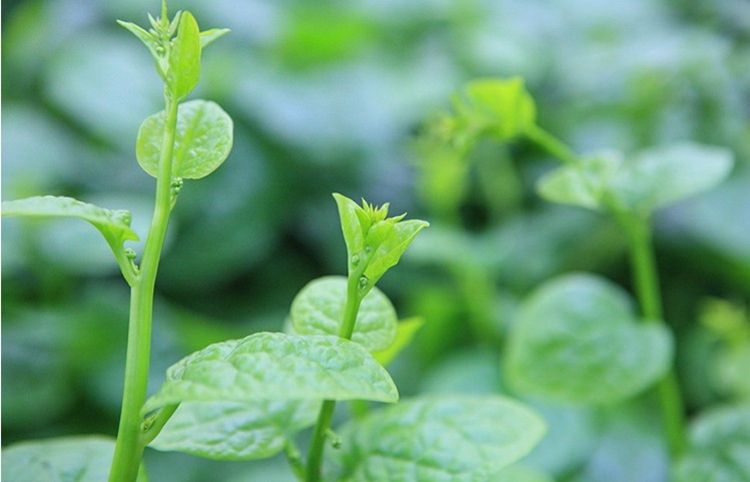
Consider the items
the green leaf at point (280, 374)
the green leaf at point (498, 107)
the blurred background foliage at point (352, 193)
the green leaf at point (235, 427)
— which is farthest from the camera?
the blurred background foliage at point (352, 193)

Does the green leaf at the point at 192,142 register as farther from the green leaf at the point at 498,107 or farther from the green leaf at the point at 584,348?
the green leaf at the point at 584,348

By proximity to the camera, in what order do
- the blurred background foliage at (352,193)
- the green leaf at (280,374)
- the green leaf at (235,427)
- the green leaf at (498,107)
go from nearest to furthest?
1. the green leaf at (280,374)
2. the green leaf at (235,427)
3. the green leaf at (498,107)
4. the blurred background foliage at (352,193)

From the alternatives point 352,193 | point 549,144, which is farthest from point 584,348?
point 352,193

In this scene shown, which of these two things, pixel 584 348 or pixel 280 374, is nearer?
pixel 280 374

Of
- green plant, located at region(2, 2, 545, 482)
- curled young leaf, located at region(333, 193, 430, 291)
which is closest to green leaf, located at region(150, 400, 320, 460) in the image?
green plant, located at region(2, 2, 545, 482)

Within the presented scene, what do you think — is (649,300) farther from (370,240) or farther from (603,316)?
(370,240)

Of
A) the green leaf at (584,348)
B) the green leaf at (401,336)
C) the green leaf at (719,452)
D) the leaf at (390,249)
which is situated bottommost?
the green leaf at (719,452)

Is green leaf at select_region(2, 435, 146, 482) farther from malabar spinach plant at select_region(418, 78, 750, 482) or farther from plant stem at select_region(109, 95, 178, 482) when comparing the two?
malabar spinach plant at select_region(418, 78, 750, 482)

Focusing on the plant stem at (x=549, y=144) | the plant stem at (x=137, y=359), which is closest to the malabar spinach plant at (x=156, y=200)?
the plant stem at (x=137, y=359)
